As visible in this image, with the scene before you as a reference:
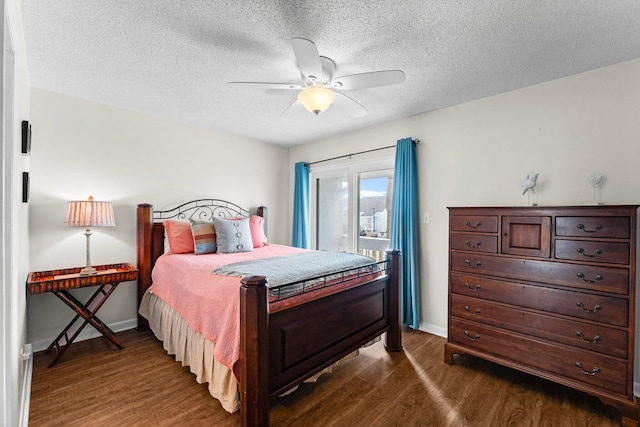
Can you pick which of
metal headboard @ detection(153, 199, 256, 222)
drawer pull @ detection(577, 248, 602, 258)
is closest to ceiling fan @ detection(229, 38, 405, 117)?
drawer pull @ detection(577, 248, 602, 258)

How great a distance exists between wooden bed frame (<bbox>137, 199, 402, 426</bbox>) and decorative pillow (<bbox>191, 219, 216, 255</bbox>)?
1.74ft

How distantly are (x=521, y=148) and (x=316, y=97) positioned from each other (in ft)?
6.52

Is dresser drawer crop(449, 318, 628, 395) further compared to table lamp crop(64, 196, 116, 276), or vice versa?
table lamp crop(64, 196, 116, 276)

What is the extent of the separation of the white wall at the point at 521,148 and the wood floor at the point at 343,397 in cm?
96

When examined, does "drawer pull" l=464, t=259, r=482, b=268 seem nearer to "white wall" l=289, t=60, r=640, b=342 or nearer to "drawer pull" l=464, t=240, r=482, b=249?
"drawer pull" l=464, t=240, r=482, b=249

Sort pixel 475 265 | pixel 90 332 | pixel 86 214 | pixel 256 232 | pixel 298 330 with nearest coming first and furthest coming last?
pixel 298 330
pixel 475 265
pixel 86 214
pixel 90 332
pixel 256 232

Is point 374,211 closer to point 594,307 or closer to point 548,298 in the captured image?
point 548,298

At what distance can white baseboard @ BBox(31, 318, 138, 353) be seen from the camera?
8.93ft

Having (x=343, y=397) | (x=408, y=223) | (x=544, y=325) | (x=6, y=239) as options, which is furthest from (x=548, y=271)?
(x=6, y=239)

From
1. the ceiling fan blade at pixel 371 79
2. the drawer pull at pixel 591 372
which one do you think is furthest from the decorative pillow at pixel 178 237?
the drawer pull at pixel 591 372

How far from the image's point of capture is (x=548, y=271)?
2.11 metres

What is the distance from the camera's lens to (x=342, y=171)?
4.24m

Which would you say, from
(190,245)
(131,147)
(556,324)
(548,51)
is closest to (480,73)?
(548,51)

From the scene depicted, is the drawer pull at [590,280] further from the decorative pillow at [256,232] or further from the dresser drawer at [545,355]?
the decorative pillow at [256,232]
